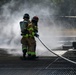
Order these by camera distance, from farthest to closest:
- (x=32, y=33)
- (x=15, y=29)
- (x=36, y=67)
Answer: (x=15, y=29) < (x=32, y=33) < (x=36, y=67)

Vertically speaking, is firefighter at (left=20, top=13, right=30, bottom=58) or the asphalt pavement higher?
firefighter at (left=20, top=13, right=30, bottom=58)

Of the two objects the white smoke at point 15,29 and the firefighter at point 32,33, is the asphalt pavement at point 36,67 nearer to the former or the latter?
the firefighter at point 32,33

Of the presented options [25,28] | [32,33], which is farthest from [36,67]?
[25,28]

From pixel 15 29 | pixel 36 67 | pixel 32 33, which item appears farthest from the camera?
pixel 15 29

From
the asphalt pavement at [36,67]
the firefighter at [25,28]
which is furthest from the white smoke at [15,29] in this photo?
the asphalt pavement at [36,67]

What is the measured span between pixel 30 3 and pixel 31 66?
1772 cm

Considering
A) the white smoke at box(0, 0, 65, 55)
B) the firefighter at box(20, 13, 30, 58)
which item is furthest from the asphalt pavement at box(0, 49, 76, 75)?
the white smoke at box(0, 0, 65, 55)

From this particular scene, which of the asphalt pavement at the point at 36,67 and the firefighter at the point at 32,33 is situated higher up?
the firefighter at the point at 32,33

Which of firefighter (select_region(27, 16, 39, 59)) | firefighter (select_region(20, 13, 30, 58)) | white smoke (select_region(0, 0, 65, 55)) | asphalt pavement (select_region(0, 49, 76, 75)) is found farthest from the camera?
white smoke (select_region(0, 0, 65, 55))

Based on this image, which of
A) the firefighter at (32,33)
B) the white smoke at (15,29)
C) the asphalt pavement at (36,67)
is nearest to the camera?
the asphalt pavement at (36,67)

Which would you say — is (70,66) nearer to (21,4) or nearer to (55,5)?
(21,4)

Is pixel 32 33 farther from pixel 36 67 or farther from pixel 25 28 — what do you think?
pixel 36 67

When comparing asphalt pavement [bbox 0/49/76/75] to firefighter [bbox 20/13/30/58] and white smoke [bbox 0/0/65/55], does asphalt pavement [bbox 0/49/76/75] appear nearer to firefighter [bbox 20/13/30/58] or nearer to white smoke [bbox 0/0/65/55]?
firefighter [bbox 20/13/30/58]

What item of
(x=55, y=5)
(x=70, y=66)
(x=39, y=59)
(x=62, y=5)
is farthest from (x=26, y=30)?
(x=62, y=5)
